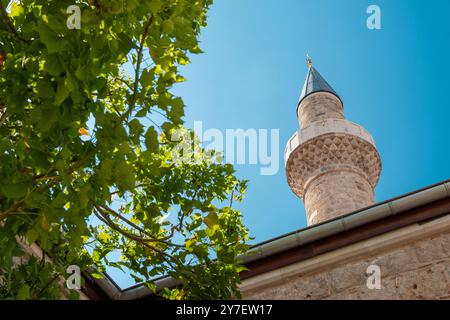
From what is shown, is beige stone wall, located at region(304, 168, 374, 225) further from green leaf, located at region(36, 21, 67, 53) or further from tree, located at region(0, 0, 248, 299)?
green leaf, located at region(36, 21, 67, 53)

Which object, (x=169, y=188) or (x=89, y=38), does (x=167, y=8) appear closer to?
(x=89, y=38)

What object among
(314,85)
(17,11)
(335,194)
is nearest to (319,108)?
(314,85)

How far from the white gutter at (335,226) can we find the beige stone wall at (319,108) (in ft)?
27.4

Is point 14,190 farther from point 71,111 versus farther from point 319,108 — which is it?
point 319,108

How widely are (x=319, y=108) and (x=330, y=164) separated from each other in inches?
91.1

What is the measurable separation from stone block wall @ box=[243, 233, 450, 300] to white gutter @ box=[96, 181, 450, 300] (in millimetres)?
319

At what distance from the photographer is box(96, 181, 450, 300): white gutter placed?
5.21m

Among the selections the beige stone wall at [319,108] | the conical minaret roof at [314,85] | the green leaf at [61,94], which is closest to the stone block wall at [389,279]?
the green leaf at [61,94]

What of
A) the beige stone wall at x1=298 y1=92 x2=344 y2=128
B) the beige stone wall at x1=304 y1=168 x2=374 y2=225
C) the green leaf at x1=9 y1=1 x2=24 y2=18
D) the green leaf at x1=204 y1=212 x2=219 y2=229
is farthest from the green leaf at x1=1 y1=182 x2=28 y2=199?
the beige stone wall at x1=298 y1=92 x2=344 y2=128

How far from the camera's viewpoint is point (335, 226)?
17.6ft

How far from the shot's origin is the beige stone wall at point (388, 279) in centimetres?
485

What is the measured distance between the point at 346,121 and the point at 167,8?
1051 centimetres

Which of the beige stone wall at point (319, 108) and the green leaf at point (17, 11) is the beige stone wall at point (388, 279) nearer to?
the green leaf at point (17, 11)

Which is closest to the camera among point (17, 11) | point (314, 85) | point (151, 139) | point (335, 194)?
point (151, 139)
